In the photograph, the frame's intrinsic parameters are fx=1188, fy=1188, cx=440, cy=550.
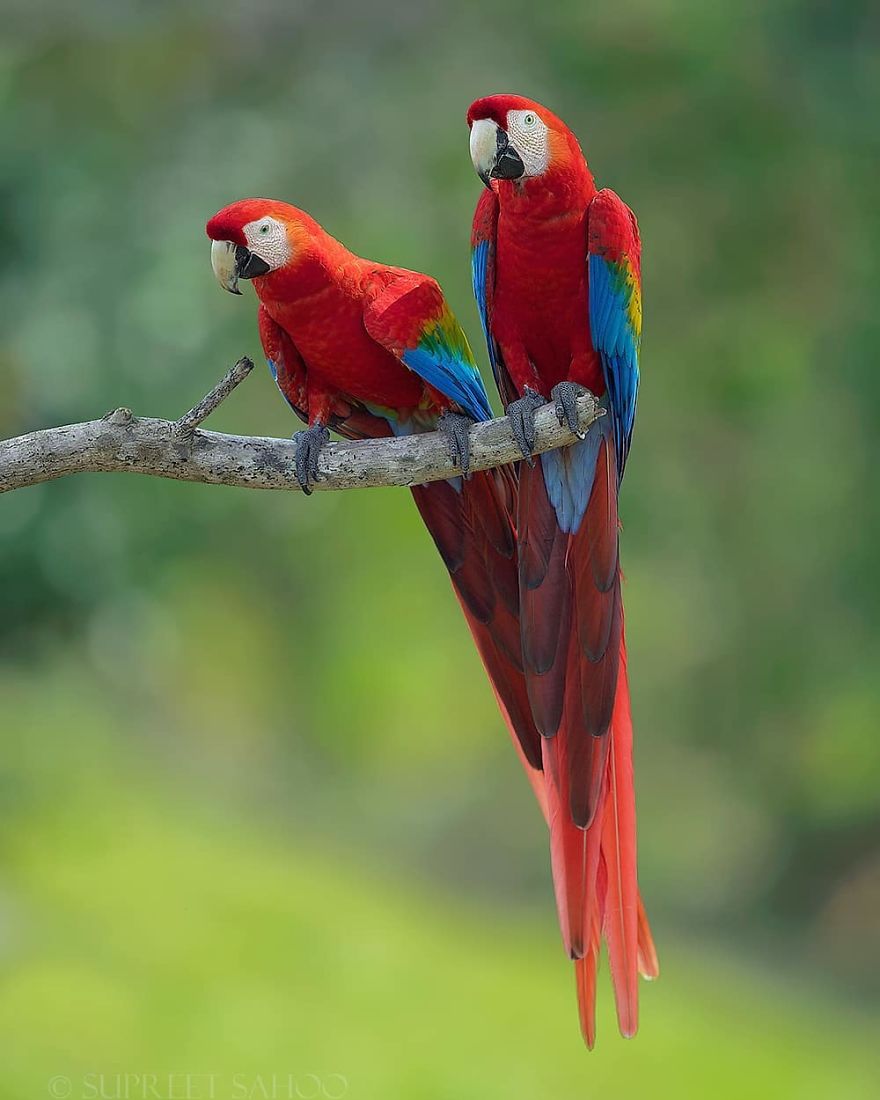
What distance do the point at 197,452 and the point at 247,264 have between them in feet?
0.60

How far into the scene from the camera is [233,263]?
1109mm

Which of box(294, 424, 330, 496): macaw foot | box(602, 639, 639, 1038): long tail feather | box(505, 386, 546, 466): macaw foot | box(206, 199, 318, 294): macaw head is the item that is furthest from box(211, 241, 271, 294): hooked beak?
box(602, 639, 639, 1038): long tail feather

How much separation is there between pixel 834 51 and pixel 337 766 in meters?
2.43

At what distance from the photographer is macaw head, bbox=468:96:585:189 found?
105cm

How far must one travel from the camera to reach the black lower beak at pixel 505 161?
3.46ft

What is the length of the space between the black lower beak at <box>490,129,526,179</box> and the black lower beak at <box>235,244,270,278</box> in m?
0.23

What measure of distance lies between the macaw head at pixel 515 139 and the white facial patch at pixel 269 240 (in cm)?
20

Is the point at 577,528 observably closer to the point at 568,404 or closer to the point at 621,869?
the point at 568,404

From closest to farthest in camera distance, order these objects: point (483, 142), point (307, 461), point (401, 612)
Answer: point (483, 142)
point (307, 461)
point (401, 612)

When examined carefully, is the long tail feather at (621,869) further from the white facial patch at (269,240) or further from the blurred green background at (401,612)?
the blurred green background at (401,612)

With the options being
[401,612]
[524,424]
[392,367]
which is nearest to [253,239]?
[392,367]

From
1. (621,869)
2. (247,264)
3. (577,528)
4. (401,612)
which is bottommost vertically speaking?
(401,612)

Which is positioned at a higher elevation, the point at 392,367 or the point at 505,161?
the point at 505,161

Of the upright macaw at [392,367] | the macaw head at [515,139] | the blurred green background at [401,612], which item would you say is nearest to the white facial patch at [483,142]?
the macaw head at [515,139]
